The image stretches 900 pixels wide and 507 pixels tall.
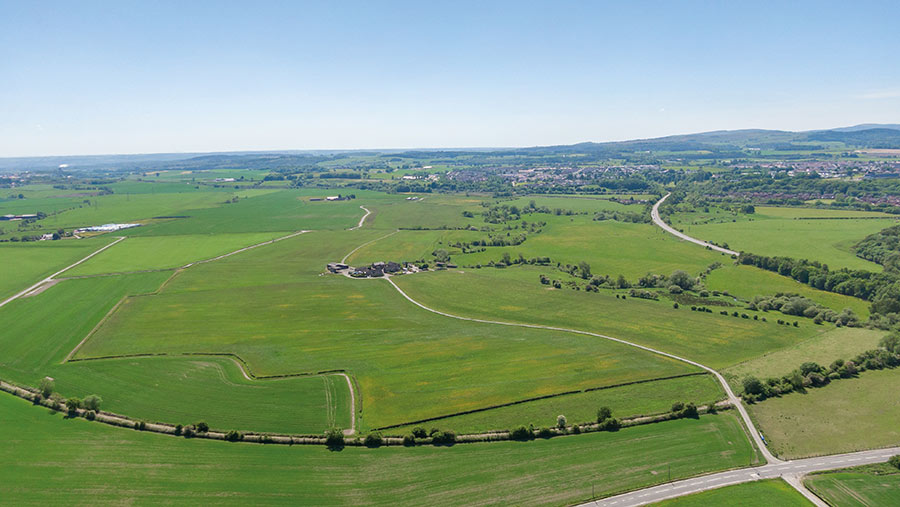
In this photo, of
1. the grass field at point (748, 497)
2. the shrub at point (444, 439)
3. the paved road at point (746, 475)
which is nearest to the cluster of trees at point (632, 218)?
the paved road at point (746, 475)

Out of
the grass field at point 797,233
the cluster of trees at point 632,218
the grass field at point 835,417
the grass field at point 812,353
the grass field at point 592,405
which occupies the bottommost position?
the grass field at point 835,417

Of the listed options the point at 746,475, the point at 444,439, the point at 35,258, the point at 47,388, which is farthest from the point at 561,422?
the point at 35,258

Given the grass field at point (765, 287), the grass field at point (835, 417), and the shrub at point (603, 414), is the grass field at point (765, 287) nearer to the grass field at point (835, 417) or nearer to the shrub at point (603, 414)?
the grass field at point (835, 417)

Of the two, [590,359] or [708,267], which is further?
[708,267]

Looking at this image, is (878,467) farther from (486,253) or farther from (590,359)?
(486,253)

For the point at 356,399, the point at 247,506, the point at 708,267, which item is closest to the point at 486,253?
the point at 708,267
